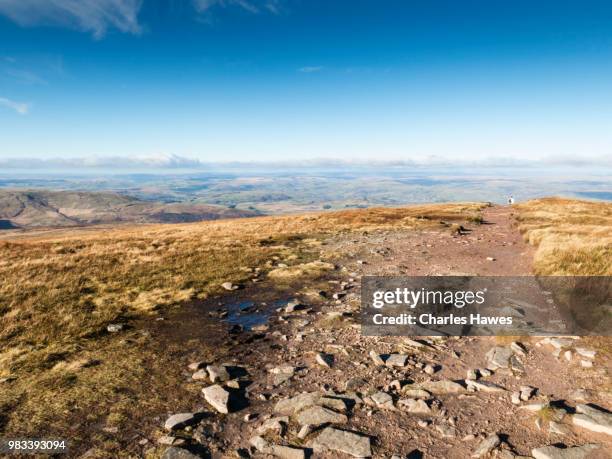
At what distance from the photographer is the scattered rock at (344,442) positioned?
595 cm

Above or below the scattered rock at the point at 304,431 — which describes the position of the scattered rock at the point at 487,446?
above

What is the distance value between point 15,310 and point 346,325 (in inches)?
495

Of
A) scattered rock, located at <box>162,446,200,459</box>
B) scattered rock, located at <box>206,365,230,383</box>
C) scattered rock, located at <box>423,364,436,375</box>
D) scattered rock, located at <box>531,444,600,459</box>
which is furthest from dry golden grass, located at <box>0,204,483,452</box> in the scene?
scattered rock, located at <box>531,444,600,459</box>

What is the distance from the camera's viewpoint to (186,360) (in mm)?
9547

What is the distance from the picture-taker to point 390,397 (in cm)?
740

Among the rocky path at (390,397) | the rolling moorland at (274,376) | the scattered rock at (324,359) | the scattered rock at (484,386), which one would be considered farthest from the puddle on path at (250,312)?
the scattered rock at (484,386)

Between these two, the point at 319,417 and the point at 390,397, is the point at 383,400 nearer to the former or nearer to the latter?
the point at 390,397

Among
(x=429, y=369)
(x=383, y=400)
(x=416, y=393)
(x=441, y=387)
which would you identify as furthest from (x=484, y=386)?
(x=383, y=400)

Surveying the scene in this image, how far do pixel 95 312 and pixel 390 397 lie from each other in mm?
11535

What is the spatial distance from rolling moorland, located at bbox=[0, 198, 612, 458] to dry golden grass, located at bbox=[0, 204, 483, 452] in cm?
6

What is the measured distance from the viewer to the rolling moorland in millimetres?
6301

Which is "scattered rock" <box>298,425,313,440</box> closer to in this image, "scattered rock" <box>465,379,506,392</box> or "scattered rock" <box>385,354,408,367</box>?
"scattered rock" <box>385,354,408,367</box>

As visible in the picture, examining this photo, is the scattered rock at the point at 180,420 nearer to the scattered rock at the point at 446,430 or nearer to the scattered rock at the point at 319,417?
the scattered rock at the point at 319,417

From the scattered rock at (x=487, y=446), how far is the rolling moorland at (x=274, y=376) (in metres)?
0.02
